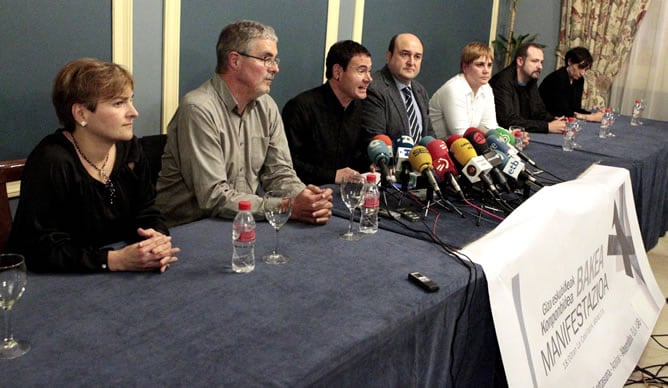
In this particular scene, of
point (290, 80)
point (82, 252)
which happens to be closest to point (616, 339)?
point (82, 252)

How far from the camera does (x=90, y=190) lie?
163cm

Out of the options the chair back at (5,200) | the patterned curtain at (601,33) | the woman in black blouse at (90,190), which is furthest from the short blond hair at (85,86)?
the patterned curtain at (601,33)

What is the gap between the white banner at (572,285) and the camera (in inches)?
65.1

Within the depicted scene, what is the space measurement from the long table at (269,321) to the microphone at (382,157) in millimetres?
413

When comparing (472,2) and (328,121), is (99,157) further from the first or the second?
(472,2)

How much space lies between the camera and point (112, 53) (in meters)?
2.76

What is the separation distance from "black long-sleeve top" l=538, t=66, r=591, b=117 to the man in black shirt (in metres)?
2.61

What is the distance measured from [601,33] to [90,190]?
5.25 metres

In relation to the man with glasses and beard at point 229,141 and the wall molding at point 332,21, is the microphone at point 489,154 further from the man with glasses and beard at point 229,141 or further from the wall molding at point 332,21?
the wall molding at point 332,21

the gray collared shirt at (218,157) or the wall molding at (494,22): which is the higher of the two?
the wall molding at (494,22)

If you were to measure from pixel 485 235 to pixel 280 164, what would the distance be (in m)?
0.87

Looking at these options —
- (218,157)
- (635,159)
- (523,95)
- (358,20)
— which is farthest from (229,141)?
(523,95)

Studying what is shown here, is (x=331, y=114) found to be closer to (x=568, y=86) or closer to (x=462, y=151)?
(x=462, y=151)

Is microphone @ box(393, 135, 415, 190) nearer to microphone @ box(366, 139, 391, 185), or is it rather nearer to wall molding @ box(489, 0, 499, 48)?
microphone @ box(366, 139, 391, 185)
